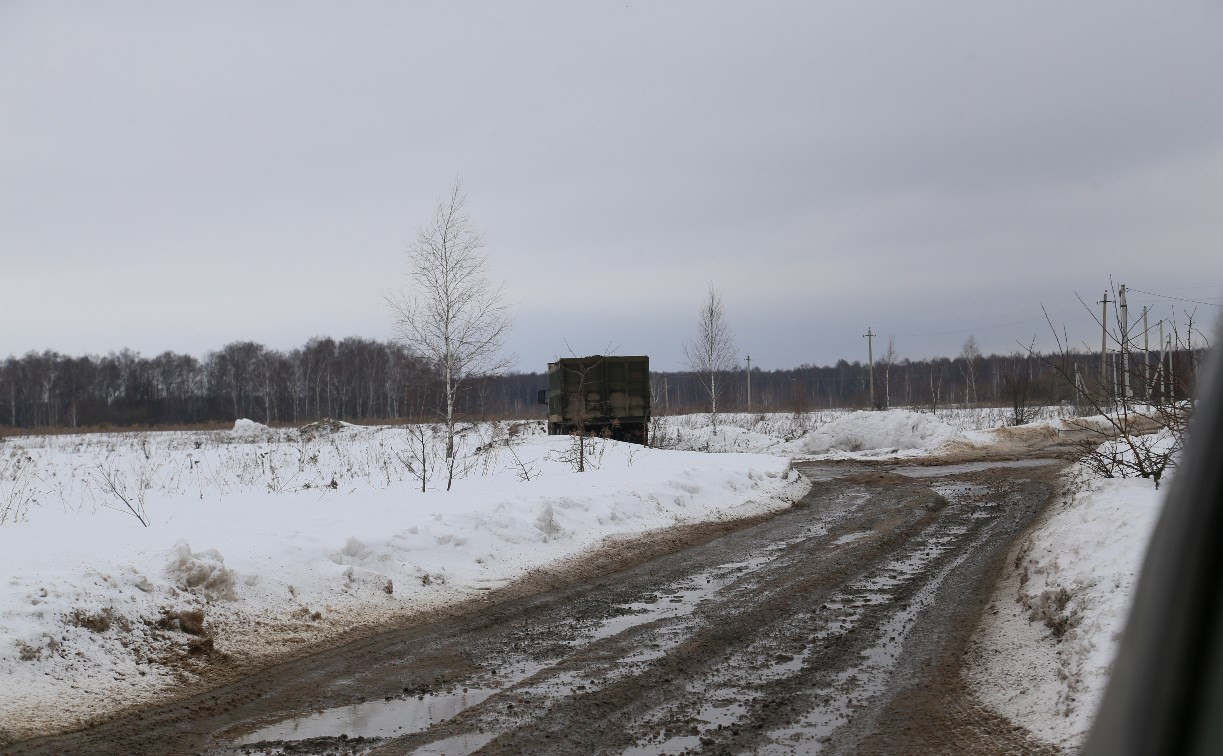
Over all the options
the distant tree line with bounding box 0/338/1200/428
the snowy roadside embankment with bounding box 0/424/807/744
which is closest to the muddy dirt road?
the snowy roadside embankment with bounding box 0/424/807/744

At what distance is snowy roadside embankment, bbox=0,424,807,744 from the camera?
6070 millimetres

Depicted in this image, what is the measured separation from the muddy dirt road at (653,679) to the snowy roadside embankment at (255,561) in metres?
0.64

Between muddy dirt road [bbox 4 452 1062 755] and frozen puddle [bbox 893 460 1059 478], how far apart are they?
1373 cm

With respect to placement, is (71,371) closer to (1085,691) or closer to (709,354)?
(709,354)

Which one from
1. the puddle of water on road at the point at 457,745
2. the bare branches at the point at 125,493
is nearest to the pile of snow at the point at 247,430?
the bare branches at the point at 125,493

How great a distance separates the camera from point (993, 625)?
7328 mm

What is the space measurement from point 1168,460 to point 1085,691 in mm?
6337

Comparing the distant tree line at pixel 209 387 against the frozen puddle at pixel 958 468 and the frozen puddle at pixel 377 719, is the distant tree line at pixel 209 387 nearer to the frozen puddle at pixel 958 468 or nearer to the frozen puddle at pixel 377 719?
the frozen puddle at pixel 958 468

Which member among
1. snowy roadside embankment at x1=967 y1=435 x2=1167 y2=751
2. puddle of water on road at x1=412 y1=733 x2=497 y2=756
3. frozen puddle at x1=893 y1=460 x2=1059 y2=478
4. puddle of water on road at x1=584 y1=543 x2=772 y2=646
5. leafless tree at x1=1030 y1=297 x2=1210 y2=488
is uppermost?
leafless tree at x1=1030 y1=297 x2=1210 y2=488

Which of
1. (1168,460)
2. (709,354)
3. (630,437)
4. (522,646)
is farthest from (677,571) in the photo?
(709,354)

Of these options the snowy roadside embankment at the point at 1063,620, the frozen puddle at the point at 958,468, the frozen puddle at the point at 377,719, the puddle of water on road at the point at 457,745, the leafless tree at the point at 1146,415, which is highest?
the leafless tree at the point at 1146,415

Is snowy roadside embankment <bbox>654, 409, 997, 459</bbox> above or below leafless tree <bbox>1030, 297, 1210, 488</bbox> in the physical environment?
below

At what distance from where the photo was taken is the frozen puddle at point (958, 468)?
23.4 meters

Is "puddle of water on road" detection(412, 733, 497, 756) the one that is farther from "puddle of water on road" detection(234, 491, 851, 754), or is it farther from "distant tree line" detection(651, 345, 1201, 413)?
"distant tree line" detection(651, 345, 1201, 413)
